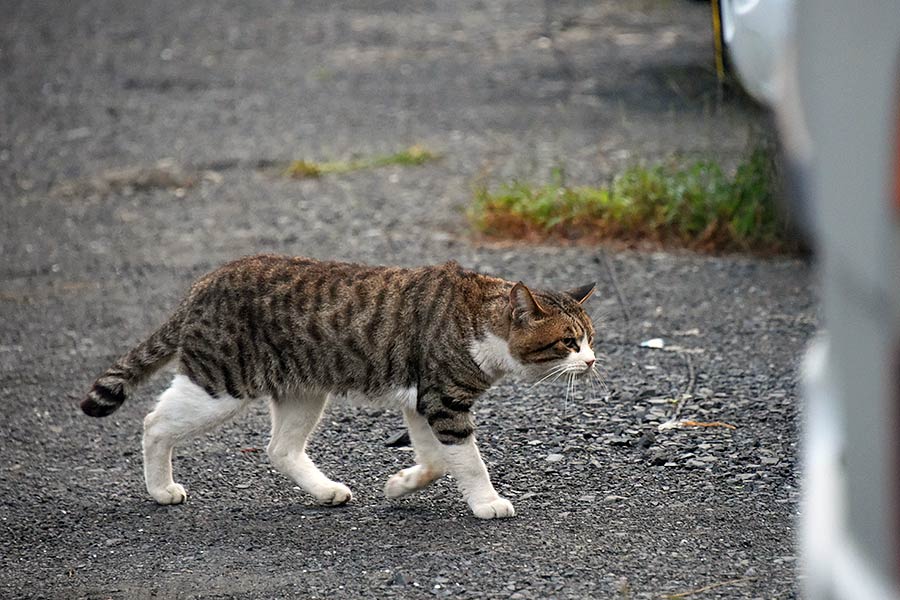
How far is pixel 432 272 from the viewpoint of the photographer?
4.80 m

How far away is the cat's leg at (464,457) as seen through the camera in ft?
14.6

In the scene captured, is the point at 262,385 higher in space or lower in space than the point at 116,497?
higher

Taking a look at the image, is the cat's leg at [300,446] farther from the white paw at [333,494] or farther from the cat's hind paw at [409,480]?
the cat's hind paw at [409,480]

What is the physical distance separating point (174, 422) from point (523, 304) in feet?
4.55

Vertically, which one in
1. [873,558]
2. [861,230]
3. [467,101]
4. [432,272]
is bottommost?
[467,101]

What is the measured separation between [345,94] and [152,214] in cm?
388

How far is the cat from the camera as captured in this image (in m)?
4.55

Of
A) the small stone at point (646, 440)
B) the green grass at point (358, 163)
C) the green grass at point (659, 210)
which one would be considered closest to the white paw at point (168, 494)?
the small stone at point (646, 440)

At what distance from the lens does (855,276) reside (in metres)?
1.87

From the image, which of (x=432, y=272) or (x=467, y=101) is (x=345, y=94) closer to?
(x=467, y=101)

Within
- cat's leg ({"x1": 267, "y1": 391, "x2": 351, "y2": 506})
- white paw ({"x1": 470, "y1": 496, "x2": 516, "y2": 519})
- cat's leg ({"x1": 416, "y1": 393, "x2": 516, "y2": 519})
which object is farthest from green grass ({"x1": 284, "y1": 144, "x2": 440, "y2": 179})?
white paw ({"x1": 470, "y1": 496, "x2": 516, "y2": 519})

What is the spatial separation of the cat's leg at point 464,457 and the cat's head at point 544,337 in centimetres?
32

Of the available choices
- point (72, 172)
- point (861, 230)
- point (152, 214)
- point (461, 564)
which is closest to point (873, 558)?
point (861, 230)

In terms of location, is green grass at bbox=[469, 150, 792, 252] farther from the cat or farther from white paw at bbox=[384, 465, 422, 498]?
white paw at bbox=[384, 465, 422, 498]
